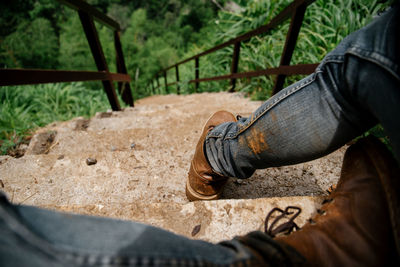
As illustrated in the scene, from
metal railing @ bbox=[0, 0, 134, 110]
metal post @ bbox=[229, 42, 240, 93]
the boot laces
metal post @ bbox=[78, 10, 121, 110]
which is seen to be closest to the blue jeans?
the boot laces

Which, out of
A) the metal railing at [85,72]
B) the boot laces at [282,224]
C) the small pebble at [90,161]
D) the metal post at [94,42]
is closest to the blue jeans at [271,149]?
the boot laces at [282,224]

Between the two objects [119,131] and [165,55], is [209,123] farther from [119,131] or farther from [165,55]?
[165,55]

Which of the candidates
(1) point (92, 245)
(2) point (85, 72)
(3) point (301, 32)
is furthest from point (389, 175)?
(3) point (301, 32)

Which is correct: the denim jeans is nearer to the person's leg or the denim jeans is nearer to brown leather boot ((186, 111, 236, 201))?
brown leather boot ((186, 111, 236, 201))

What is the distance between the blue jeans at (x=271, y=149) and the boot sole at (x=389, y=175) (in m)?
0.06

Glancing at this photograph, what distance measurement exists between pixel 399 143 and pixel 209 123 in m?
0.66

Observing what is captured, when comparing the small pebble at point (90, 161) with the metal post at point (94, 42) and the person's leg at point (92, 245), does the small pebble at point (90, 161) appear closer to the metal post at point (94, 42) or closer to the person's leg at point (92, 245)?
the person's leg at point (92, 245)

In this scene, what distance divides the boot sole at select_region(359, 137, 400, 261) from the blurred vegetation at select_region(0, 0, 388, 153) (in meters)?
0.40

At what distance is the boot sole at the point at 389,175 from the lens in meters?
0.42

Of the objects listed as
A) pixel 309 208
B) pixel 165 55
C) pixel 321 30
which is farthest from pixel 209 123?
pixel 165 55

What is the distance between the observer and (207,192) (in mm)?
880

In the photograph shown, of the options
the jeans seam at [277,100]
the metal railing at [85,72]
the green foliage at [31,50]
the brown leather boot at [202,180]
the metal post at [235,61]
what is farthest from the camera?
the green foliage at [31,50]

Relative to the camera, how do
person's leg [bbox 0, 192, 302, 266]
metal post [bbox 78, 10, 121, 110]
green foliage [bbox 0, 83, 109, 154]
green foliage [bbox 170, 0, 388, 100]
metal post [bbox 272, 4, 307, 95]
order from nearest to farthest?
person's leg [bbox 0, 192, 302, 266], metal post [bbox 272, 4, 307, 95], green foliage [bbox 0, 83, 109, 154], metal post [bbox 78, 10, 121, 110], green foliage [bbox 170, 0, 388, 100]

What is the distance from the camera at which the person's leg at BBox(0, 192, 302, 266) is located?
0.27m
